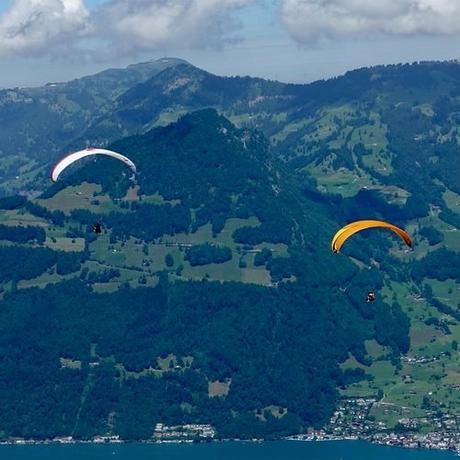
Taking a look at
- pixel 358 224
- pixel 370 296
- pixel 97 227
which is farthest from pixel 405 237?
pixel 97 227

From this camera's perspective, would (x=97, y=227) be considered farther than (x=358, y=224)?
Yes

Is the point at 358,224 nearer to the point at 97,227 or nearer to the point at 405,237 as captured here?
the point at 405,237

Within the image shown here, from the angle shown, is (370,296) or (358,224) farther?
(370,296)

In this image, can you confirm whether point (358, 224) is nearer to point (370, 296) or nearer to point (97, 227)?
point (370, 296)

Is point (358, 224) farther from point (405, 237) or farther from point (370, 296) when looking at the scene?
point (370, 296)

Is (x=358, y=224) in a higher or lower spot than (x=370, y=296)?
higher

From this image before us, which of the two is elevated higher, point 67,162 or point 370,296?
point 67,162

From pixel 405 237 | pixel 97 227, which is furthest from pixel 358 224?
pixel 97 227

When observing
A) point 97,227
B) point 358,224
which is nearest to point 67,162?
point 97,227
